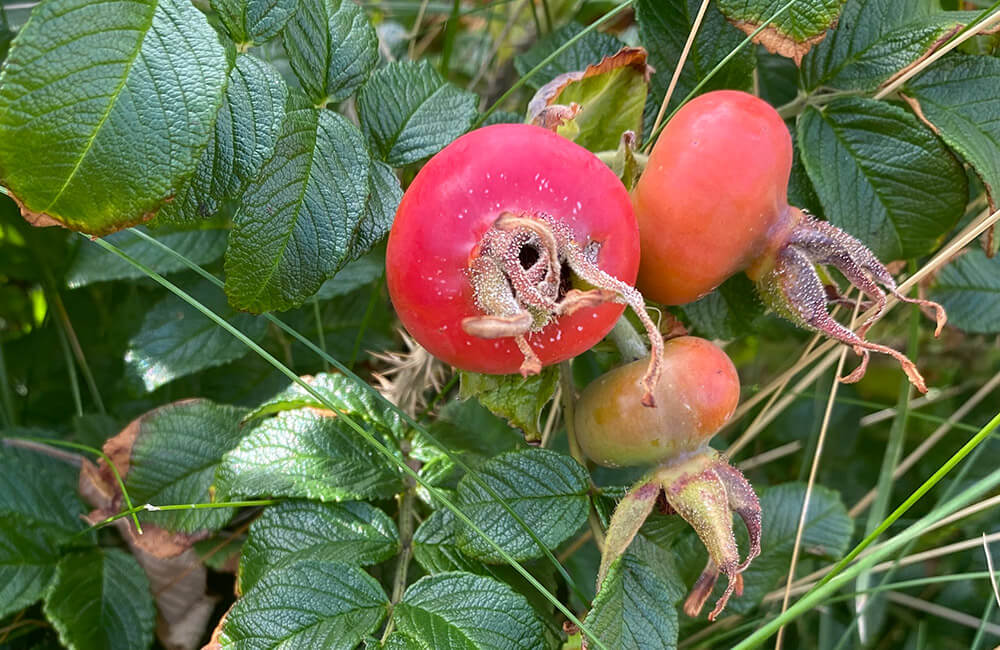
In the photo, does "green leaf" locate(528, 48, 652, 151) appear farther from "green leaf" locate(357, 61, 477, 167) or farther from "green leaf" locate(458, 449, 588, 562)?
"green leaf" locate(458, 449, 588, 562)

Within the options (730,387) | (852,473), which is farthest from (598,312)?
(852,473)

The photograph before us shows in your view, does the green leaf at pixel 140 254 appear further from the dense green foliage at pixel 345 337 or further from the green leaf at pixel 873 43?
the green leaf at pixel 873 43

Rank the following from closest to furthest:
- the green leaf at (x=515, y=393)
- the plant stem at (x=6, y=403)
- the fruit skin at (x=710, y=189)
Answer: the fruit skin at (x=710, y=189)
the green leaf at (x=515, y=393)
the plant stem at (x=6, y=403)

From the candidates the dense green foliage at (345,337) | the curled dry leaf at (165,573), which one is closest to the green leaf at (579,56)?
the dense green foliage at (345,337)

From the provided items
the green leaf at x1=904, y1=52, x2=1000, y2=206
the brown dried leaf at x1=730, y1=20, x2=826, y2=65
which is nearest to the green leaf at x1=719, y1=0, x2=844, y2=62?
the brown dried leaf at x1=730, y1=20, x2=826, y2=65

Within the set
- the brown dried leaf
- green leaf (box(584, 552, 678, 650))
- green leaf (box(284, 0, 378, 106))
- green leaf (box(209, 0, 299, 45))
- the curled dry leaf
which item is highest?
green leaf (box(209, 0, 299, 45))
